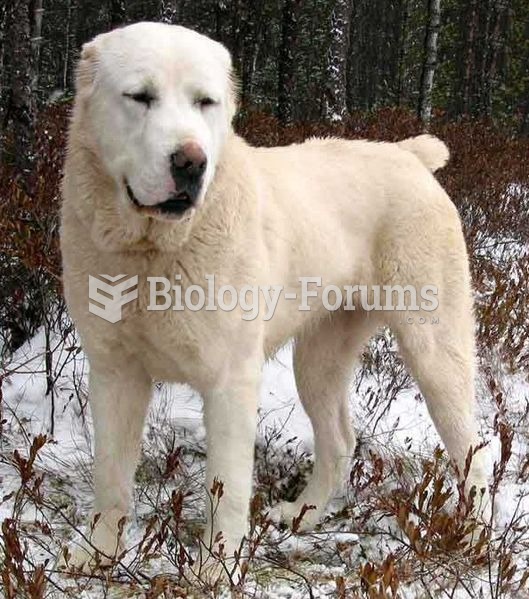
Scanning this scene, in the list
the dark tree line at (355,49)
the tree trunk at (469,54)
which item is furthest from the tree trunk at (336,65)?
the tree trunk at (469,54)

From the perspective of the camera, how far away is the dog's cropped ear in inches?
93.1

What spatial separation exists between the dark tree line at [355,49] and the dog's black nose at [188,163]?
25.1 feet

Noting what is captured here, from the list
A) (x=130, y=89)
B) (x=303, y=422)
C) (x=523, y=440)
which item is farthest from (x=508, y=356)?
(x=130, y=89)

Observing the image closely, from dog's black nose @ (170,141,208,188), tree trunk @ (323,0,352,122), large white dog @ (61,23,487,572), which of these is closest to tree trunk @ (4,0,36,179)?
large white dog @ (61,23,487,572)

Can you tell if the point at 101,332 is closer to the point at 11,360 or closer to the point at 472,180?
the point at 11,360

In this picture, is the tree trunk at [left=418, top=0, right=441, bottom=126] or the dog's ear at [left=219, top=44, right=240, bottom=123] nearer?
the dog's ear at [left=219, top=44, right=240, bottom=123]

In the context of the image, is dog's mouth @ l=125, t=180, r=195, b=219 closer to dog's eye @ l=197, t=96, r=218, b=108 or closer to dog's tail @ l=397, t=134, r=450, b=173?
dog's eye @ l=197, t=96, r=218, b=108

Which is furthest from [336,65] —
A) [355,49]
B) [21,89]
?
[355,49]

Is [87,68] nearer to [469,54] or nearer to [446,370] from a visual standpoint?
[446,370]

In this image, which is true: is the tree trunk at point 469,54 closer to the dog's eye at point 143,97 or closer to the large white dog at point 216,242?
the large white dog at point 216,242

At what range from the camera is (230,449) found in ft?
8.29

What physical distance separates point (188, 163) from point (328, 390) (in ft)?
5.72

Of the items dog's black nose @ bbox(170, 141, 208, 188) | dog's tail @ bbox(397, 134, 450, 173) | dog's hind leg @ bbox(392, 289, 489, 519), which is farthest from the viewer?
dog's tail @ bbox(397, 134, 450, 173)

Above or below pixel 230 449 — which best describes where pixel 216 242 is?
above
